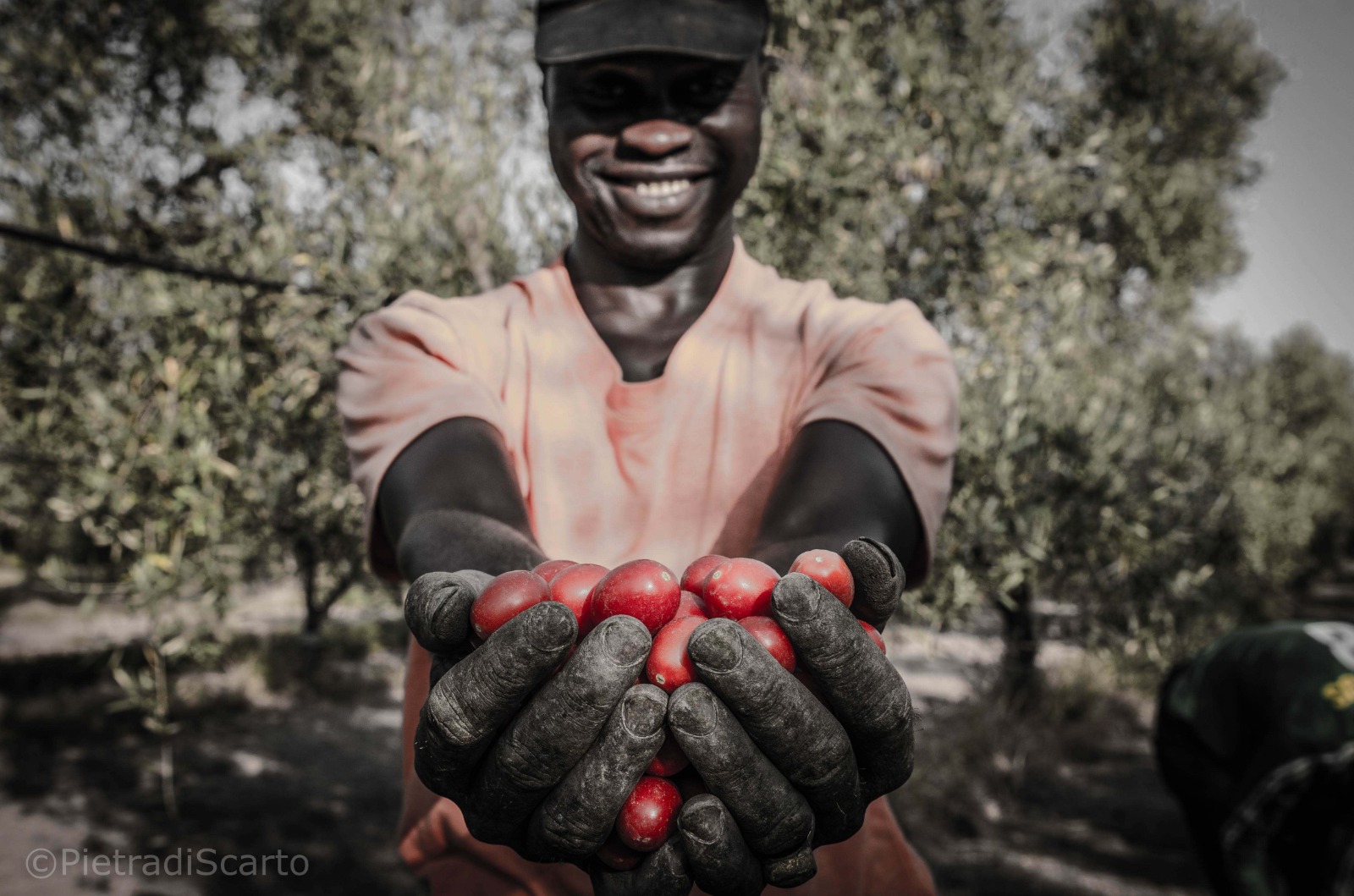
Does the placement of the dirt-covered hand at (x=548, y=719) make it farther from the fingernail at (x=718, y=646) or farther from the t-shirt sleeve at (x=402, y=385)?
the t-shirt sleeve at (x=402, y=385)

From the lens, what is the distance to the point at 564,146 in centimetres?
221

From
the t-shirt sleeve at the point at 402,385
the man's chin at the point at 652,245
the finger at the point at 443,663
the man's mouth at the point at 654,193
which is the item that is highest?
the man's mouth at the point at 654,193

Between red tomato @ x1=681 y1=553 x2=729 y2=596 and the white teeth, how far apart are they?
1.08 metres

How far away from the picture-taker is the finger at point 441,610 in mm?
1325

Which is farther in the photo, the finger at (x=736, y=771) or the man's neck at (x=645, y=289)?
the man's neck at (x=645, y=289)

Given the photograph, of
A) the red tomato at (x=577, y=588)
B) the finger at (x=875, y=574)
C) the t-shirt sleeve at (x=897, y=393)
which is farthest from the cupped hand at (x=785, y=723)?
the t-shirt sleeve at (x=897, y=393)

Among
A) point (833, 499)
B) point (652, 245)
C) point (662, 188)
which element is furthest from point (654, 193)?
point (833, 499)

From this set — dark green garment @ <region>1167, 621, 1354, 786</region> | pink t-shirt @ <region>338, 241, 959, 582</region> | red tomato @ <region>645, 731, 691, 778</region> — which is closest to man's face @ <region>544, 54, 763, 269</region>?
pink t-shirt @ <region>338, 241, 959, 582</region>

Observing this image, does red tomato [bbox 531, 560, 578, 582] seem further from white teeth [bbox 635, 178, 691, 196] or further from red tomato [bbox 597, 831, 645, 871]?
white teeth [bbox 635, 178, 691, 196]

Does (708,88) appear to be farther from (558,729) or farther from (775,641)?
(558,729)

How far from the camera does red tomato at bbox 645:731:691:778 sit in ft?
4.42

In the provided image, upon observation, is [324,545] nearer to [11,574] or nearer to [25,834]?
[25,834]

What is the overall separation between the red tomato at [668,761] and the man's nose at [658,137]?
1.45 meters

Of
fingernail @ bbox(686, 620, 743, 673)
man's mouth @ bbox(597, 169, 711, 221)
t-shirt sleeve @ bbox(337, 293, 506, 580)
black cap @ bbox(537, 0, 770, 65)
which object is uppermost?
black cap @ bbox(537, 0, 770, 65)
